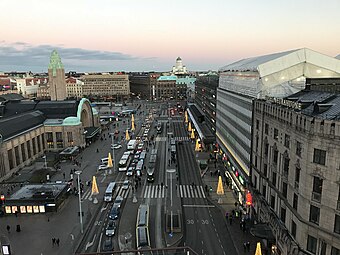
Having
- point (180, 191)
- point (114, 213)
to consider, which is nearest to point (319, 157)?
point (114, 213)

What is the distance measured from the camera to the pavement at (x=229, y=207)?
139 feet

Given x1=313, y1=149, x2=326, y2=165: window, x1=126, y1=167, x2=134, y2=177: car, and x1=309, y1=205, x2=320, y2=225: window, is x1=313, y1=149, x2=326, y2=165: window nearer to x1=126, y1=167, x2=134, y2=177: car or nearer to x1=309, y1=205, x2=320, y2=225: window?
x1=309, y1=205, x2=320, y2=225: window

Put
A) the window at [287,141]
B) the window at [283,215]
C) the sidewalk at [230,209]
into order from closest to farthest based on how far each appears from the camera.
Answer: the window at [287,141] → the window at [283,215] → the sidewalk at [230,209]

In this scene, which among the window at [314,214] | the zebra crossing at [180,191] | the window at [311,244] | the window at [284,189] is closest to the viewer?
the window at [314,214]

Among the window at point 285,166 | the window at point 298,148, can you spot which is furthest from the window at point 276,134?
the window at point 298,148

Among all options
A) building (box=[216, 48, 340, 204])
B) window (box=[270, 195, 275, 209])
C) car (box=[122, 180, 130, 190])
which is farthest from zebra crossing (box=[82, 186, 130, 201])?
window (box=[270, 195, 275, 209])

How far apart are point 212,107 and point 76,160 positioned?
150 ft

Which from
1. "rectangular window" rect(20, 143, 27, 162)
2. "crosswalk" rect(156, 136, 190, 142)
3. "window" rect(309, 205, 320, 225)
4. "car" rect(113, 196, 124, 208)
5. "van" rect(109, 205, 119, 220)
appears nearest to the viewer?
"window" rect(309, 205, 320, 225)

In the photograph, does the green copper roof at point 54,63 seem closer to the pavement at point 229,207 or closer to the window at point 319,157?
the pavement at point 229,207

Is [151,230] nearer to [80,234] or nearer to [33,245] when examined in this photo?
[80,234]

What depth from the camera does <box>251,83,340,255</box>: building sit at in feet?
90.9

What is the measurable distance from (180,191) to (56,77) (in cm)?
9198

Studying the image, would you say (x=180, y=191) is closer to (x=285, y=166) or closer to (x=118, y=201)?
(x=118, y=201)

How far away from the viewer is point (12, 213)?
51.7 meters
